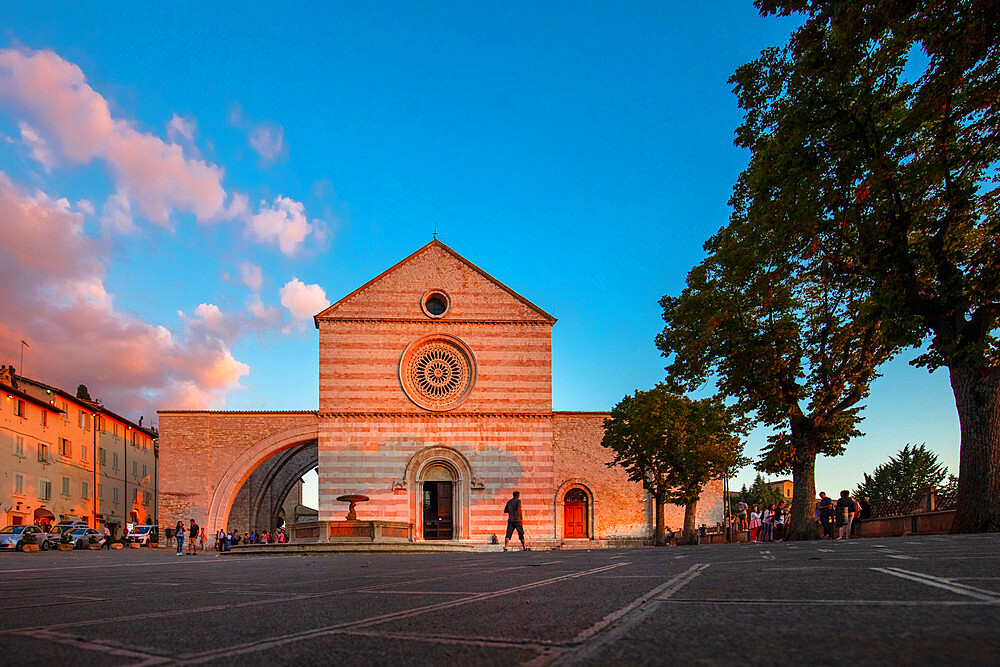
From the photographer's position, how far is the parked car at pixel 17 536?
28891 millimetres

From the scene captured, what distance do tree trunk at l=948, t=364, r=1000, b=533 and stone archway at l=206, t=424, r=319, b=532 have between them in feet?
94.0

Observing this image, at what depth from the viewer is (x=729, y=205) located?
60.6 feet

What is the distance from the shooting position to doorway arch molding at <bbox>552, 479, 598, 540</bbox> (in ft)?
114

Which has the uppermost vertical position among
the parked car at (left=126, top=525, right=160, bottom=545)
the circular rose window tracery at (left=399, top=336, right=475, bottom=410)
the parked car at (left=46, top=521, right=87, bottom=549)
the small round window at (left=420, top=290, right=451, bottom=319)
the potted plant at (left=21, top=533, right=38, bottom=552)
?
the small round window at (left=420, top=290, right=451, bottom=319)

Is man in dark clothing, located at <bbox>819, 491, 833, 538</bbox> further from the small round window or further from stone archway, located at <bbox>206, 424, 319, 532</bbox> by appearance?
stone archway, located at <bbox>206, 424, 319, 532</bbox>

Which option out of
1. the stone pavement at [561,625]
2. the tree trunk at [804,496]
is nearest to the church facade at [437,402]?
the tree trunk at [804,496]

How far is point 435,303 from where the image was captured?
32.1 meters

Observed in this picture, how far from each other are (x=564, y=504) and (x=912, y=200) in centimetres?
2548

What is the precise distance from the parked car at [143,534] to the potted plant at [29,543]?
28.2ft

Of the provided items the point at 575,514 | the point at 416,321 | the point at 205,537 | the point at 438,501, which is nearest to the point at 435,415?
the point at 438,501

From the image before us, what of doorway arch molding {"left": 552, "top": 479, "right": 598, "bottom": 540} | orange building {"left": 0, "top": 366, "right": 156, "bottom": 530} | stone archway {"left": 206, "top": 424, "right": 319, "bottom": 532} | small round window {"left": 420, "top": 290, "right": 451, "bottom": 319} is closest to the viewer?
small round window {"left": 420, "top": 290, "right": 451, "bottom": 319}

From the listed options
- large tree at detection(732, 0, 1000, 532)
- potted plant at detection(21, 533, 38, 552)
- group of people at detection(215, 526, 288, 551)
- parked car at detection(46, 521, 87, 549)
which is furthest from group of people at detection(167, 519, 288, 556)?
large tree at detection(732, 0, 1000, 532)

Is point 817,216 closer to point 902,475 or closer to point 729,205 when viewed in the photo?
point 729,205

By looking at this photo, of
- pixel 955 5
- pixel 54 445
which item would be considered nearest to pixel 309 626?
pixel 955 5
